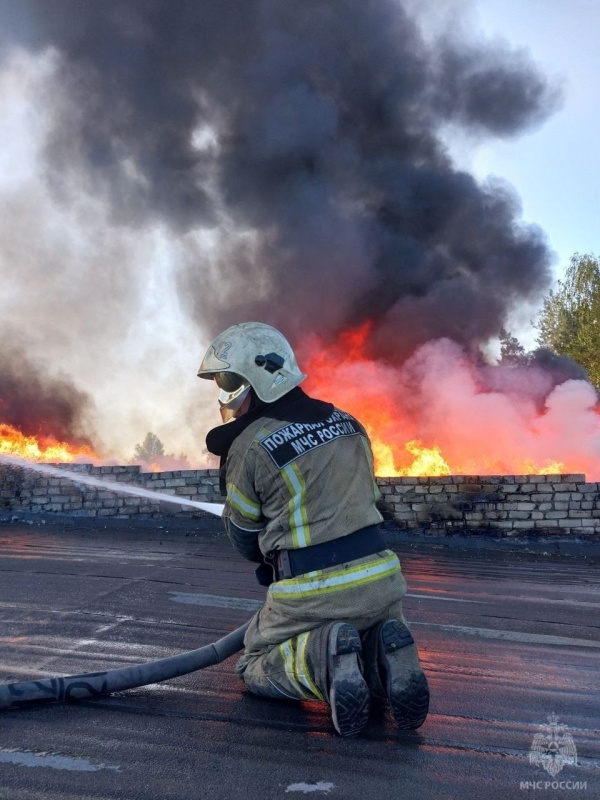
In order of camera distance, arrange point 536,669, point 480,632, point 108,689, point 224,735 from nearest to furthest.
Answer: point 224,735 → point 108,689 → point 536,669 → point 480,632

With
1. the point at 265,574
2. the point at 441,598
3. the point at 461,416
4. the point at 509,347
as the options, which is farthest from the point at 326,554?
the point at 509,347

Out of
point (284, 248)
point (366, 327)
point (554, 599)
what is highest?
point (284, 248)

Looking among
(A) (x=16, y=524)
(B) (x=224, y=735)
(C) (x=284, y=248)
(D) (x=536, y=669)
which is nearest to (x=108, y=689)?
(B) (x=224, y=735)

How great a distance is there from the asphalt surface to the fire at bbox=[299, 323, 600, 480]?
585 centimetres

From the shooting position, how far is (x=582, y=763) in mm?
2359

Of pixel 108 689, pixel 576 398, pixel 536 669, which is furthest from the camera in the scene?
pixel 576 398

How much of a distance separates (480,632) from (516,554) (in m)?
4.72

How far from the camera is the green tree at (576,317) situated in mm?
32062

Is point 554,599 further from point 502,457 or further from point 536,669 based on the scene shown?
point 502,457

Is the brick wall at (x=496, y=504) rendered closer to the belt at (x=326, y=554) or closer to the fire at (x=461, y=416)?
the fire at (x=461, y=416)

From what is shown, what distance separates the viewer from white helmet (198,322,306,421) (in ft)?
9.67

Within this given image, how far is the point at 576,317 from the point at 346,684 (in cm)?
3467

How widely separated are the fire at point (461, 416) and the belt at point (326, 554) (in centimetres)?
858

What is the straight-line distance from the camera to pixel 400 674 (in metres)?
2.51
